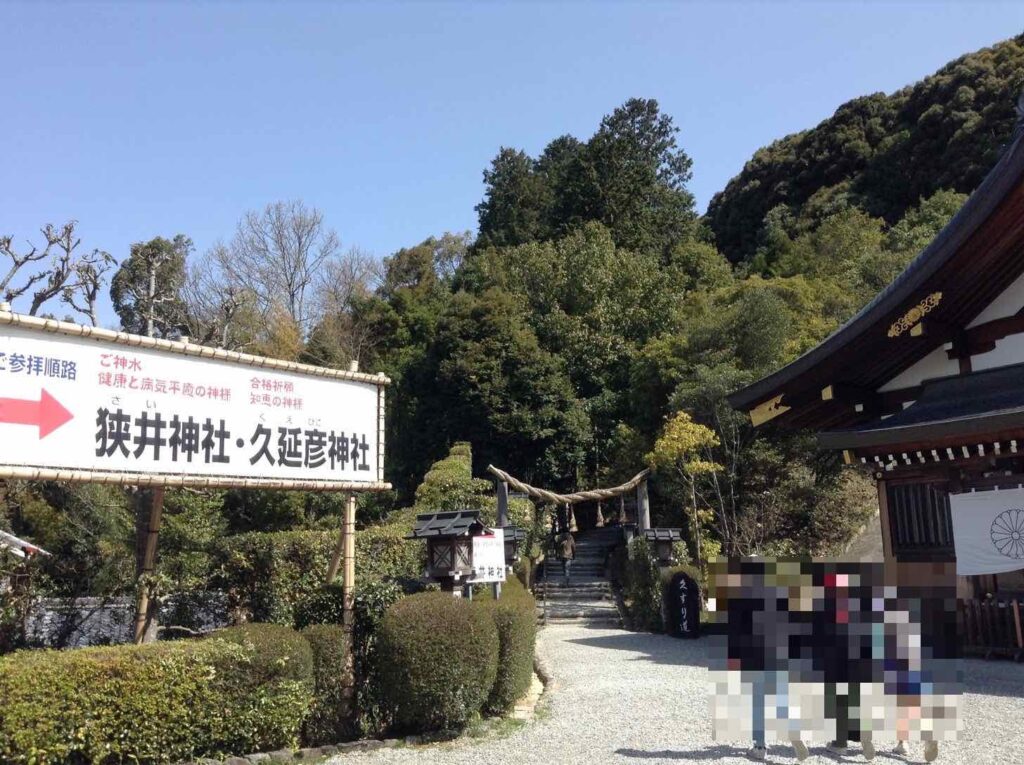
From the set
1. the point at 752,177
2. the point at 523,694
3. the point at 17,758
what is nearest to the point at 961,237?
the point at 523,694

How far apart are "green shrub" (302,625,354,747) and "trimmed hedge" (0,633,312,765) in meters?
0.23

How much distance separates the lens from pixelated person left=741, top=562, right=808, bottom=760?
5023mm

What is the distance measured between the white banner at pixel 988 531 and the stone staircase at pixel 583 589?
7920 mm

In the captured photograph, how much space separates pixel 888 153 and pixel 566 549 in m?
29.9

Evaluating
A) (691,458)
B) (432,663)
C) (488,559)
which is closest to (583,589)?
(691,458)

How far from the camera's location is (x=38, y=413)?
19.0 ft

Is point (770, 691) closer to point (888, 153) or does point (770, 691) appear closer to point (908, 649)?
point (908, 649)

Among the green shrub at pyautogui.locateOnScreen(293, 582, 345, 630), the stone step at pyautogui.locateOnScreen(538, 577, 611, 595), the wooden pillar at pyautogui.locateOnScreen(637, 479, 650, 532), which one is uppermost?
the wooden pillar at pyautogui.locateOnScreen(637, 479, 650, 532)

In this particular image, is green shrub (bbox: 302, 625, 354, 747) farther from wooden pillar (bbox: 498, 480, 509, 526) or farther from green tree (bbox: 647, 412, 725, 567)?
green tree (bbox: 647, 412, 725, 567)

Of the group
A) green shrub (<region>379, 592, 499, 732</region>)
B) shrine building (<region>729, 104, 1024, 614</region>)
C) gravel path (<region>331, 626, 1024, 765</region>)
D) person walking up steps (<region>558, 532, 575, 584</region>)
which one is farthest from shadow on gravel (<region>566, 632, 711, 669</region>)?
person walking up steps (<region>558, 532, 575, 584</region>)

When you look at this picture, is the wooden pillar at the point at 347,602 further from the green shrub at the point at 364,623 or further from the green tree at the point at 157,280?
the green tree at the point at 157,280

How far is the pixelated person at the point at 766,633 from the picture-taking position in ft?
16.5

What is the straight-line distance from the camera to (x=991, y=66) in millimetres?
40094

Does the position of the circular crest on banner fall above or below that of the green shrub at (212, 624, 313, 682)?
above
